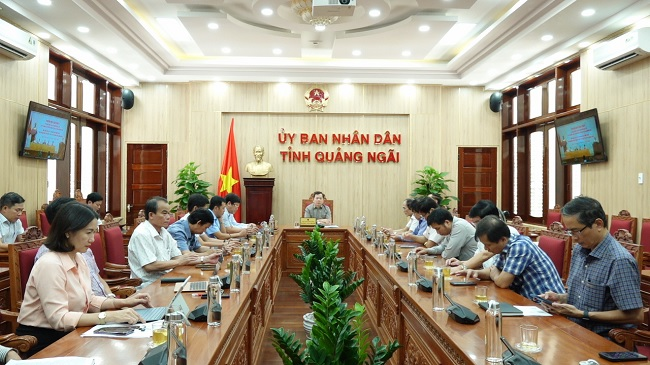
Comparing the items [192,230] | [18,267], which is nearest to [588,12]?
[192,230]

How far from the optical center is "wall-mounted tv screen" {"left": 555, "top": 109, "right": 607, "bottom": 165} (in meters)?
6.58

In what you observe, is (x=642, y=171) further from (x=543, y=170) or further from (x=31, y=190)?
(x=31, y=190)

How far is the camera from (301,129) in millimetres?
9844

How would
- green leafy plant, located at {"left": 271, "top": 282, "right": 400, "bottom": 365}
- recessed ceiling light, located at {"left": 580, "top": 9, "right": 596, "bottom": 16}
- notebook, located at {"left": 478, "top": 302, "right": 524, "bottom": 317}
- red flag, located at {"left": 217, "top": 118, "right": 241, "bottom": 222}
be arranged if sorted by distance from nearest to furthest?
green leafy plant, located at {"left": 271, "top": 282, "right": 400, "bottom": 365} → notebook, located at {"left": 478, "top": 302, "right": 524, "bottom": 317} → recessed ceiling light, located at {"left": 580, "top": 9, "right": 596, "bottom": 16} → red flag, located at {"left": 217, "top": 118, "right": 241, "bottom": 222}

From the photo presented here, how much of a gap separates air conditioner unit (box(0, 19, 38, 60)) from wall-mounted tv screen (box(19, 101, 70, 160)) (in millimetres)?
649

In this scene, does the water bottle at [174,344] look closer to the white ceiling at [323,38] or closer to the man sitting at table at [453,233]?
the man sitting at table at [453,233]

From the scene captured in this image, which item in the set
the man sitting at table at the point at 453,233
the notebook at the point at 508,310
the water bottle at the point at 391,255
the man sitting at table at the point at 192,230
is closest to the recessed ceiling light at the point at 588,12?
the man sitting at table at the point at 453,233

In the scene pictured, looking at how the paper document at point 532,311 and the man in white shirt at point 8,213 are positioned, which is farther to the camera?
the man in white shirt at point 8,213

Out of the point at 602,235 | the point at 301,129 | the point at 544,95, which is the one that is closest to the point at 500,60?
the point at 544,95

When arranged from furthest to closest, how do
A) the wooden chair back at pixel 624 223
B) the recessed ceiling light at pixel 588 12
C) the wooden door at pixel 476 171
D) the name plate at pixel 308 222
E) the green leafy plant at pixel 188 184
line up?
the wooden door at pixel 476 171 < the green leafy plant at pixel 188 184 < the name plate at pixel 308 222 < the wooden chair back at pixel 624 223 < the recessed ceiling light at pixel 588 12

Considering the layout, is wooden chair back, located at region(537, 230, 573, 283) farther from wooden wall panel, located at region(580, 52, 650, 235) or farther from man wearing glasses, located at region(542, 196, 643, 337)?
wooden wall panel, located at region(580, 52, 650, 235)

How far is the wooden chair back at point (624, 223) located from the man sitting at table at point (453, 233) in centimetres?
271

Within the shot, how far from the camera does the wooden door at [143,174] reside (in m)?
9.75

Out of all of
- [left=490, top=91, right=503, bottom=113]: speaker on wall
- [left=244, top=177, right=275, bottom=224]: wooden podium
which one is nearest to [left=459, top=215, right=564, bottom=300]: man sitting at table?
[left=244, top=177, right=275, bottom=224]: wooden podium
